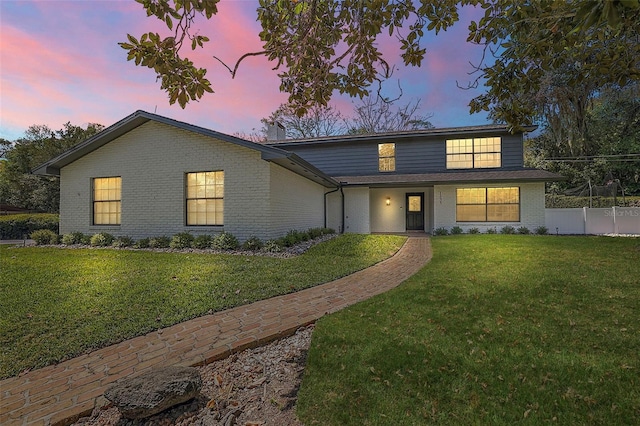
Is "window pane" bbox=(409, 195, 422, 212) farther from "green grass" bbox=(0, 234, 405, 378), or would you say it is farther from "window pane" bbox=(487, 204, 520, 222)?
"green grass" bbox=(0, 234, 405, 378)

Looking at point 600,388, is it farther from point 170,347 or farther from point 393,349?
point 170,347

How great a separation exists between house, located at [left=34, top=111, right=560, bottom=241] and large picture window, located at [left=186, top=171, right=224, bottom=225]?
0.04 meters

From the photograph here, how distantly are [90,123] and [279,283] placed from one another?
2573 centimetres

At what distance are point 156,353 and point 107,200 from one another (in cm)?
1105

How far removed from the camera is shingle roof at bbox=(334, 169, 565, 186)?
1343cm

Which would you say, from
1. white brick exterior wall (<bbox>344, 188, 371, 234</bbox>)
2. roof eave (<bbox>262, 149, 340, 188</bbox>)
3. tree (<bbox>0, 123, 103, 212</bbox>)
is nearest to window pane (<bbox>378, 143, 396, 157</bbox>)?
white brick exterior wall (<bbox>344, 188, 371, 234</bbox>)

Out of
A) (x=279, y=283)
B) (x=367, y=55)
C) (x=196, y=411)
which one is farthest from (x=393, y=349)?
(x=367, y=55)

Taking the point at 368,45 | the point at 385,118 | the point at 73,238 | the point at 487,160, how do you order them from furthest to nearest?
the point at 385,118 → the point at 487,160 → the point at 73,238 → the point at 368,45

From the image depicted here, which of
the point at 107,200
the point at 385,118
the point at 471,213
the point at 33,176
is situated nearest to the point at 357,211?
the point at 471,213

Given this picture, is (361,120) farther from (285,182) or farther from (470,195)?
(285,182)

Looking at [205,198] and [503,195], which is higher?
[503,195]

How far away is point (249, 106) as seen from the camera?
43.7 ft

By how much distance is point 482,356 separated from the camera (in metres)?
2.90

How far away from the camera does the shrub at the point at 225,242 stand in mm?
9516
